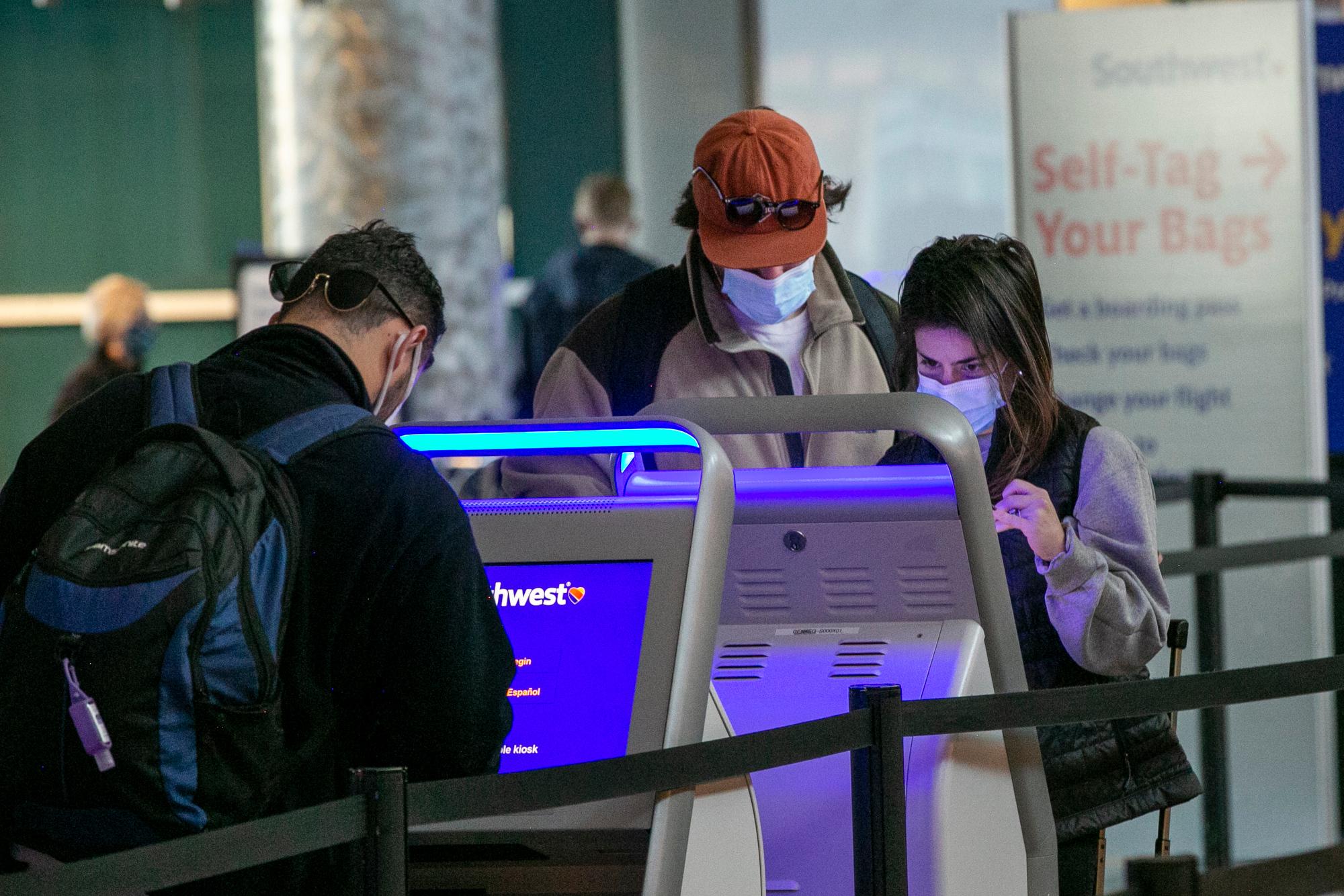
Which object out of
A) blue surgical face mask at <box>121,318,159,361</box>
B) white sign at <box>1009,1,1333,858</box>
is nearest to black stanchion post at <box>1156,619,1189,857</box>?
white sign at <box>1009,1,1333,858</box>

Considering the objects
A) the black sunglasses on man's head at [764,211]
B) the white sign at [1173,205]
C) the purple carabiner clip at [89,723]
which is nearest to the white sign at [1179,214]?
the white sign at [1173,205]

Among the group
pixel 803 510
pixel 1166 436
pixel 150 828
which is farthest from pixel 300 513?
pixel 1166 436

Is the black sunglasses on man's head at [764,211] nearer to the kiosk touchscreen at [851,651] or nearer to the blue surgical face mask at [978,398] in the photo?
the blue surgical face mask at [978,398]

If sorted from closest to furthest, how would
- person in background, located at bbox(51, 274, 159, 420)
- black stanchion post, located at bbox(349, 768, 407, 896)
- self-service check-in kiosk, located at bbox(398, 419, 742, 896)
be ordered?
black stanchion post, located at bbox(349, 768, 407, 896)
self-service check-in kiosk, located at bbox(398, 419, 742, 896)
person in background, located at bbox(51, 274, 159, 420)

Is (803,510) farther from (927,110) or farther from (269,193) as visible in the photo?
(269,193)

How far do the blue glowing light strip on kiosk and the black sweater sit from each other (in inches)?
8.6

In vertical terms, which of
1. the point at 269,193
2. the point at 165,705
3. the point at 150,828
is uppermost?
the point at 269,193

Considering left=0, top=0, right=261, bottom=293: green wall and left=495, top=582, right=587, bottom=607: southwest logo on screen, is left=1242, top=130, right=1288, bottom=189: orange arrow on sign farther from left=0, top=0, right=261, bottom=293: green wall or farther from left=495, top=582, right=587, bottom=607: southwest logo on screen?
left=0, top=0, right=261, bottom=293: green wall

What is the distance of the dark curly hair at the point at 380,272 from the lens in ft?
7.42

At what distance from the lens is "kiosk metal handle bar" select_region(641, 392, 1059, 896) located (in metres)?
2.25

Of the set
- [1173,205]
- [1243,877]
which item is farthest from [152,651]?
[1173,205]

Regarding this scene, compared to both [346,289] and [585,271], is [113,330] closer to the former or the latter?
[585,271]

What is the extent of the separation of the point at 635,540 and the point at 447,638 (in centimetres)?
32

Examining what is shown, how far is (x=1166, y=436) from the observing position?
5.43 meters
